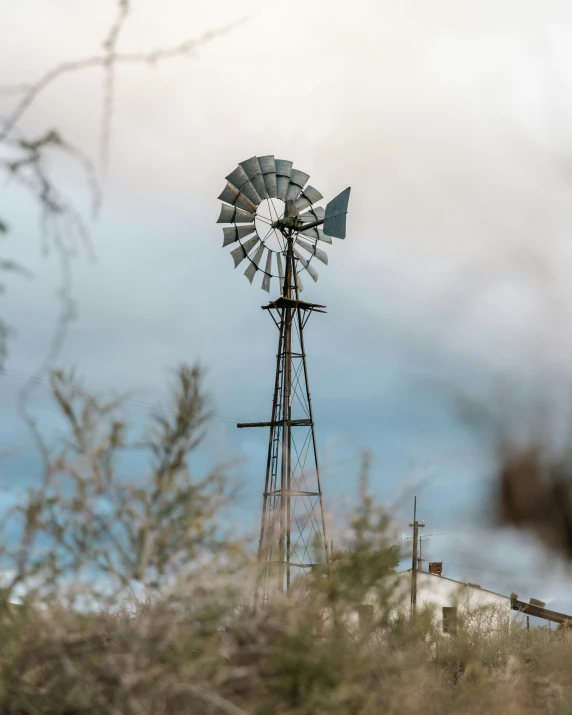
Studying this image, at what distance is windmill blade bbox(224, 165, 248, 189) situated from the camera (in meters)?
25.6

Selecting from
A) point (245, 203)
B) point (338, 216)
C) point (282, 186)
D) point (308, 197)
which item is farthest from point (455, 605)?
point (308, 197)

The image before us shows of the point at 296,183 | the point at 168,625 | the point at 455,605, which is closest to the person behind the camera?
the point at 168,625

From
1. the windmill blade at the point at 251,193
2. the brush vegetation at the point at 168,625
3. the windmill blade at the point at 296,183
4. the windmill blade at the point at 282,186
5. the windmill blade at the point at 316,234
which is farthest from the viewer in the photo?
the windmill blade at the point at 316,234

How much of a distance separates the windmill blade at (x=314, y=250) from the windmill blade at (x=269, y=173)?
182cm

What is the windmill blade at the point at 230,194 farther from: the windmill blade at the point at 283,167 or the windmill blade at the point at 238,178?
the windmill blade at the point at 283,167

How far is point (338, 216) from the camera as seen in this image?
2581cm

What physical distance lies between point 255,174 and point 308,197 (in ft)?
6.67

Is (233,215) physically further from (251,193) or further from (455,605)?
(455,605)

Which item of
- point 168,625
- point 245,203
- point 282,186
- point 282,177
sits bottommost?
point 168,625

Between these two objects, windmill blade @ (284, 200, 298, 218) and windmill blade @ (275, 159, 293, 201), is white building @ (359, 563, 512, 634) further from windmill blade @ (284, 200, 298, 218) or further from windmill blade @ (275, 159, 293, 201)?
windmill blade @ (275, 159, 293, 201)

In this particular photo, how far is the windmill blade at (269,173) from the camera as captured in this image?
2594 centimetres

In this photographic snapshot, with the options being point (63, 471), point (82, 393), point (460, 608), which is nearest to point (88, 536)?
point (63, 471)

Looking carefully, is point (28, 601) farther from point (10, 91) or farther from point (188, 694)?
point (10, 91)

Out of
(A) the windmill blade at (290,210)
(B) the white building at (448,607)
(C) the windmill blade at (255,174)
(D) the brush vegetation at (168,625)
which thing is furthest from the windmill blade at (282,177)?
(D) the brush vegetation at (168,625)
